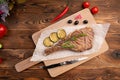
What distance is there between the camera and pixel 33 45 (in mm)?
1796

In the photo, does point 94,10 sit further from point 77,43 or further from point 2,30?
point 2,30

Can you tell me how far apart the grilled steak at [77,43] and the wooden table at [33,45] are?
115 millimetres

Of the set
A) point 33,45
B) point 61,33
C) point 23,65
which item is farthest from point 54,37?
point 23,65

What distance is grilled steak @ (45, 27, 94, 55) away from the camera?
1714mm

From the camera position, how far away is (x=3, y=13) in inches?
68.9

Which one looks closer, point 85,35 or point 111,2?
point 85,35

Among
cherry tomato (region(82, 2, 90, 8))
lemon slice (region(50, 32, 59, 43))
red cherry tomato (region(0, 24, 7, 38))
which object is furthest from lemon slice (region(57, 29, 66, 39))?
red cherry tomato (region(0, 24, 7, 38))

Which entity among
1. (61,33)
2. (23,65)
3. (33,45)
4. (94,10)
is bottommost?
(23,65)

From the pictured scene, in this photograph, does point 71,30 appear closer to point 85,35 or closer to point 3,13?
point 85,35

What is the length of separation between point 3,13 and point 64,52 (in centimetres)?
48

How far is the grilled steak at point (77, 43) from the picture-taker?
5.62 ft

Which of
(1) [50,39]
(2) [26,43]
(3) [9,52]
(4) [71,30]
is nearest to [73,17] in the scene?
(4) [71,30]

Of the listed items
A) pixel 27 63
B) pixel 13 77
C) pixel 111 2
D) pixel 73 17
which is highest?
pixel 111 2

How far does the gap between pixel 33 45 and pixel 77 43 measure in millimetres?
302
